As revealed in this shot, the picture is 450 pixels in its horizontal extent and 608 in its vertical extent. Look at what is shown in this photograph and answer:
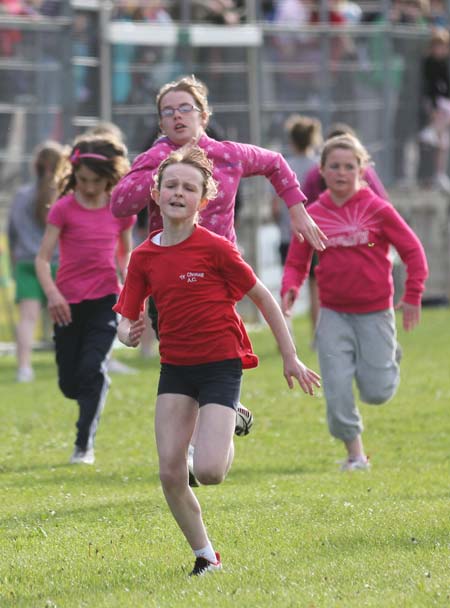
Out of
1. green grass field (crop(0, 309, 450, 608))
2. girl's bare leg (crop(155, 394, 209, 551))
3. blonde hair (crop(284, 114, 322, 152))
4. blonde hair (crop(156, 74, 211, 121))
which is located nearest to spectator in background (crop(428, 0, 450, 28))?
blonde hair (crop(284, 114, 322, 152))

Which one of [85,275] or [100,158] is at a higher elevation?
[100,158]

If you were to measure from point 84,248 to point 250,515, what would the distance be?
265cm

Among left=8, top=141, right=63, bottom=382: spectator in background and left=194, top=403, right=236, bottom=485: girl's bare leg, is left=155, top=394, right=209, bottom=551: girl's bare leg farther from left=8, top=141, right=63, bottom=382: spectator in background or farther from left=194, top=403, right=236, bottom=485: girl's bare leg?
left=8, top=141, right=63, bottom=382: spectator in background

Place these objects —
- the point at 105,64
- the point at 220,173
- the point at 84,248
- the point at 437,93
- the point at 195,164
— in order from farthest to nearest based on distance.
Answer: the point at 437,93 → the point at 105,64 → the point at 84,248 → the point at 220,173 → the point at 195,164

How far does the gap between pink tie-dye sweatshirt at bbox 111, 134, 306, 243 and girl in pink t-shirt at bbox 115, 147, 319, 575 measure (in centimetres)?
129

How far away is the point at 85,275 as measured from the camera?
32.0 feet

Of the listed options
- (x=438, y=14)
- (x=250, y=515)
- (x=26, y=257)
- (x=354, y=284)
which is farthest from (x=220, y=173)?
(x=438, y=14)

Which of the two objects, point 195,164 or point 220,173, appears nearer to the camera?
point 195,164

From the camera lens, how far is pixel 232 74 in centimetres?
1933

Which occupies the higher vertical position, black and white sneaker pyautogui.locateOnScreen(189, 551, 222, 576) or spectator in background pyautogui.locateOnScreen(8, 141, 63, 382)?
black and white sneaker pyautogui.locateOnScreen(189, 551, 222, 576)

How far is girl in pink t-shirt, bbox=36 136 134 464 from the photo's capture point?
31.3ft

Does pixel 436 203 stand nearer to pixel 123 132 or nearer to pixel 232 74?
pixel 232 74

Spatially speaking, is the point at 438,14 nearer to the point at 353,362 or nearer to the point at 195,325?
the point at 353,362

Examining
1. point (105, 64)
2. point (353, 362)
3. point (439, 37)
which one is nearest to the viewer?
point (353, 362)
